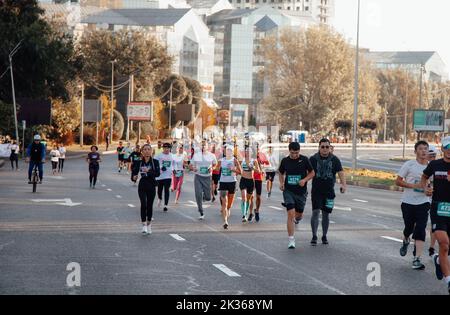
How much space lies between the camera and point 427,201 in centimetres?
1465

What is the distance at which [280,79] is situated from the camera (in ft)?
424

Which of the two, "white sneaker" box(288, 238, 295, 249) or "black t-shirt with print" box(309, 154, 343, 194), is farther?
"black t-shirt with print" box(309, 154, 343, 194)

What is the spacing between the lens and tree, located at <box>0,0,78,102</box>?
74375 mm

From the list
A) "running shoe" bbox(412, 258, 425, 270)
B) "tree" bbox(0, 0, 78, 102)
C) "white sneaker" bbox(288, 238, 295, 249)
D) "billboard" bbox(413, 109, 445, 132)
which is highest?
"tree" bbox(0, 0, 78, 102)

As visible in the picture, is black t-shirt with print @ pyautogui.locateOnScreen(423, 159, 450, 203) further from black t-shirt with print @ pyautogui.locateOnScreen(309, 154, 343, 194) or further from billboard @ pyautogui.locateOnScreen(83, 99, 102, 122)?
billboard @ pyautogui.locateOnScreen(83, 99, 102, 122)

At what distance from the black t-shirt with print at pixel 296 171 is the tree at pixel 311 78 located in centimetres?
10787

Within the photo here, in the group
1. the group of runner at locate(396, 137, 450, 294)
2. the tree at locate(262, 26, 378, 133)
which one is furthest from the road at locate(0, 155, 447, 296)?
the tree at locate(262, 26, 378, 133)

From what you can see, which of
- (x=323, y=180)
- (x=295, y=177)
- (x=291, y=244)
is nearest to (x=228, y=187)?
(x=323, y=180)

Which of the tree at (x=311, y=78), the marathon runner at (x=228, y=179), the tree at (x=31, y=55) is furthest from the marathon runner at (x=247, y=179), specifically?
the tree at (x=311, y=78)

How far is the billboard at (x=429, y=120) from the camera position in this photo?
72162 millimetres

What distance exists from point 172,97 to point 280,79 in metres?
14.9

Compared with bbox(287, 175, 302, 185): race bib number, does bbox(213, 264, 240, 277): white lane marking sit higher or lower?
lower

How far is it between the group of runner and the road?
1.19 ft
